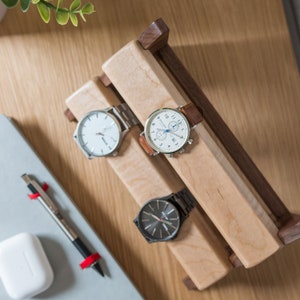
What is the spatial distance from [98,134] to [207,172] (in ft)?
0.54

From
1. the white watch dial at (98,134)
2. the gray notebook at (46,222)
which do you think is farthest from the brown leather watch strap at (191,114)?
the gray notebook at (46,222)

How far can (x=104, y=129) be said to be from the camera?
70cm

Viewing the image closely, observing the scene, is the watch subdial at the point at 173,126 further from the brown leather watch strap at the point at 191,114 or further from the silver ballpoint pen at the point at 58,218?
the silver ballpoint pen at the point at 58,218

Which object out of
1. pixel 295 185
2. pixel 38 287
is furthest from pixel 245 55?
pixel 38 287

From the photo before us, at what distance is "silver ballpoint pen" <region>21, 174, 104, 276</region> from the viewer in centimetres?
78

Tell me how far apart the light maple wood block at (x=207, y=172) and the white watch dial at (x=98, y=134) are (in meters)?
0.04

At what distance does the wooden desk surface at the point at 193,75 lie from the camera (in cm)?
79

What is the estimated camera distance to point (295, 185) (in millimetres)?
787

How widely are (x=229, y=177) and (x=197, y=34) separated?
276mm

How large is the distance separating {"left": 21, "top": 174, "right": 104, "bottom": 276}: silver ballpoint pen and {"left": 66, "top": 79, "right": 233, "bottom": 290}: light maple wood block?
0.46ft

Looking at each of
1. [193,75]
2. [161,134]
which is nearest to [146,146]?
[161,134]

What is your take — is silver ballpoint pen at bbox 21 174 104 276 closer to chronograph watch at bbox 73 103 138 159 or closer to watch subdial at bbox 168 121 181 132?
chronograph watch at bbox 73 103 138 159

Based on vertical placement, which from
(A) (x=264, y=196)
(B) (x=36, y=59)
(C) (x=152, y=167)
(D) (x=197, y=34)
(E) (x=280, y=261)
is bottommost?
(E) (x=280, y=261)

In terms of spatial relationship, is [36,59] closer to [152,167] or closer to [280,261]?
[152,167]
